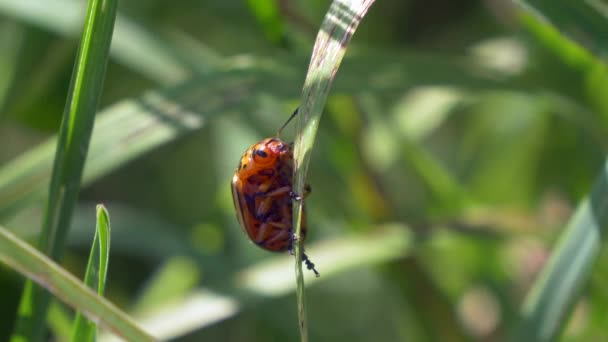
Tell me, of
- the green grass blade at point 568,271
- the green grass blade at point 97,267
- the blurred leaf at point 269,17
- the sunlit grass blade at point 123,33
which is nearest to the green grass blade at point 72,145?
the green grass blade at point 97,267

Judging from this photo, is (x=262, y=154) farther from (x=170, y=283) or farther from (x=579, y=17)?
(x=170, y=283)

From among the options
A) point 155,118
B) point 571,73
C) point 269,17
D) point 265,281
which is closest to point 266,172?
point 155,118

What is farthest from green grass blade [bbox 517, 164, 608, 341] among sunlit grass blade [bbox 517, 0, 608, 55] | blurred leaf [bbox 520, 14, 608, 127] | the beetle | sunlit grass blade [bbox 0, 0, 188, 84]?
sunlit grass blade [bbox 0, 0, 188, 84]

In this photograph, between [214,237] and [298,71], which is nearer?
[298,71]

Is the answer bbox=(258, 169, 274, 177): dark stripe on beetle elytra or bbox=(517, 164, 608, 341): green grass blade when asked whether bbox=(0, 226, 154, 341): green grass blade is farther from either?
bbox=(517, 164, 608, 341): green grass blade

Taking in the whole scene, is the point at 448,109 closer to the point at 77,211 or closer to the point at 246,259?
the point at 246,259

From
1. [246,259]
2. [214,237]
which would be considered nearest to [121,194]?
[214,237]
